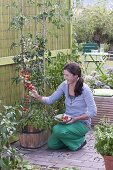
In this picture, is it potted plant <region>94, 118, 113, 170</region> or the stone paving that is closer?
potted plant <region>94, 118, 113, 170</region>

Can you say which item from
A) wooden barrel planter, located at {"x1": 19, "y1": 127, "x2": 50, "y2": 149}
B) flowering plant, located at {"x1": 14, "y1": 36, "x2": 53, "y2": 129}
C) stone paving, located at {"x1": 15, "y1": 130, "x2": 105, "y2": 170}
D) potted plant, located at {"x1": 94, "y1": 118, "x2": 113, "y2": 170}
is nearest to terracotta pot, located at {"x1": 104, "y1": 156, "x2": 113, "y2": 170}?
potted plant, located at {"x1": 94, "y1": 118, "x2": 113, "y2": 170}

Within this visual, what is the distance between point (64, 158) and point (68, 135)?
329 mm

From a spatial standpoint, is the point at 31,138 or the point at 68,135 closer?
the point at 68,135

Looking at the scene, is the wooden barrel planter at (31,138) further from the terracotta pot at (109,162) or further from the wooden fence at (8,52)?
the terracotta pot at (109,162)

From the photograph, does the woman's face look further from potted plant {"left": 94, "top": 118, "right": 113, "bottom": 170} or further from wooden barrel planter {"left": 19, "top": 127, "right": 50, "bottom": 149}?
potted plant {"left": 94, "top": 118, "right": 113, "bottom": 170}

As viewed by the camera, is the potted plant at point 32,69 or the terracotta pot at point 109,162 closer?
the terracotta pot at point 109,162

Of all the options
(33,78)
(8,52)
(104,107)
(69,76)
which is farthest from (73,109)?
(104,107)

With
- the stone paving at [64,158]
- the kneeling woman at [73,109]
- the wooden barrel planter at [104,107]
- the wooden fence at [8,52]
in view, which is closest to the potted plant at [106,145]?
the stone paving at [64,158]

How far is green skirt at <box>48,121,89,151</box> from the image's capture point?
5246 millimetres

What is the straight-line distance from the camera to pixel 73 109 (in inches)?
212

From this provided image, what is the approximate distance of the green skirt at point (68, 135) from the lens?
5.25m

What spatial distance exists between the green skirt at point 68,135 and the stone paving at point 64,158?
86 mm

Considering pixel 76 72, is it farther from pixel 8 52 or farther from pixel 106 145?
pixel 106 145

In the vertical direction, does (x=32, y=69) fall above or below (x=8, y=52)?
below
